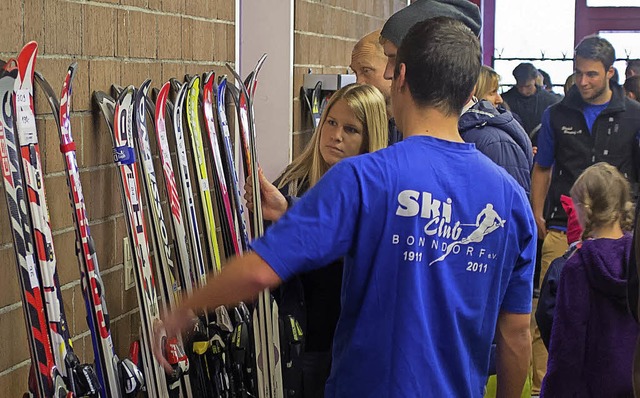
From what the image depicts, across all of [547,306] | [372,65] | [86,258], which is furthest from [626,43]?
[86,258]

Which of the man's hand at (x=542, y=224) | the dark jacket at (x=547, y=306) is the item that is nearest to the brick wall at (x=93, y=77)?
the dark jacket at (x=547, y=306)

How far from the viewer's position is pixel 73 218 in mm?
2361

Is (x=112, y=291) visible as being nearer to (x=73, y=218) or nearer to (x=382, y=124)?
(x=73, y=218)

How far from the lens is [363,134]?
3.17 m

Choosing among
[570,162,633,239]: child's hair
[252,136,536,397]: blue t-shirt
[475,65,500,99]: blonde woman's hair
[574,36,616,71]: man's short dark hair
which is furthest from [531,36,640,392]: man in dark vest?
[252,136,536,397]: blue t-shirt

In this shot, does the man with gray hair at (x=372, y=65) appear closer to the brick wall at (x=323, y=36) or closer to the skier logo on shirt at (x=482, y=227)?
the brick wall at (x=323, y=36)

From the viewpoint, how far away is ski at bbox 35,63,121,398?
7.52 feet

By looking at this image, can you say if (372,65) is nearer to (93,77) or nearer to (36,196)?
(93,77)

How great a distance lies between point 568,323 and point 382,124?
3.00ft

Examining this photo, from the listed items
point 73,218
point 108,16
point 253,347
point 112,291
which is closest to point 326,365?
point 253,347

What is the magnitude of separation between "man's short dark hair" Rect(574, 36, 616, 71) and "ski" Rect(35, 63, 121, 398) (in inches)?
146

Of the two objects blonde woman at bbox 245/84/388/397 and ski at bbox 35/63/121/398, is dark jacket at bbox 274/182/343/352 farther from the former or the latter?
ski at bbox 35/63/121/398

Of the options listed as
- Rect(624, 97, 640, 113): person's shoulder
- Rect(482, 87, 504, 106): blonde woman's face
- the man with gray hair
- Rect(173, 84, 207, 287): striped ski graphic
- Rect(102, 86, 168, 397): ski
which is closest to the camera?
Rect(102, 86, 168, 397): ski

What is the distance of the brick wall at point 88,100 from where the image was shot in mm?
2262
